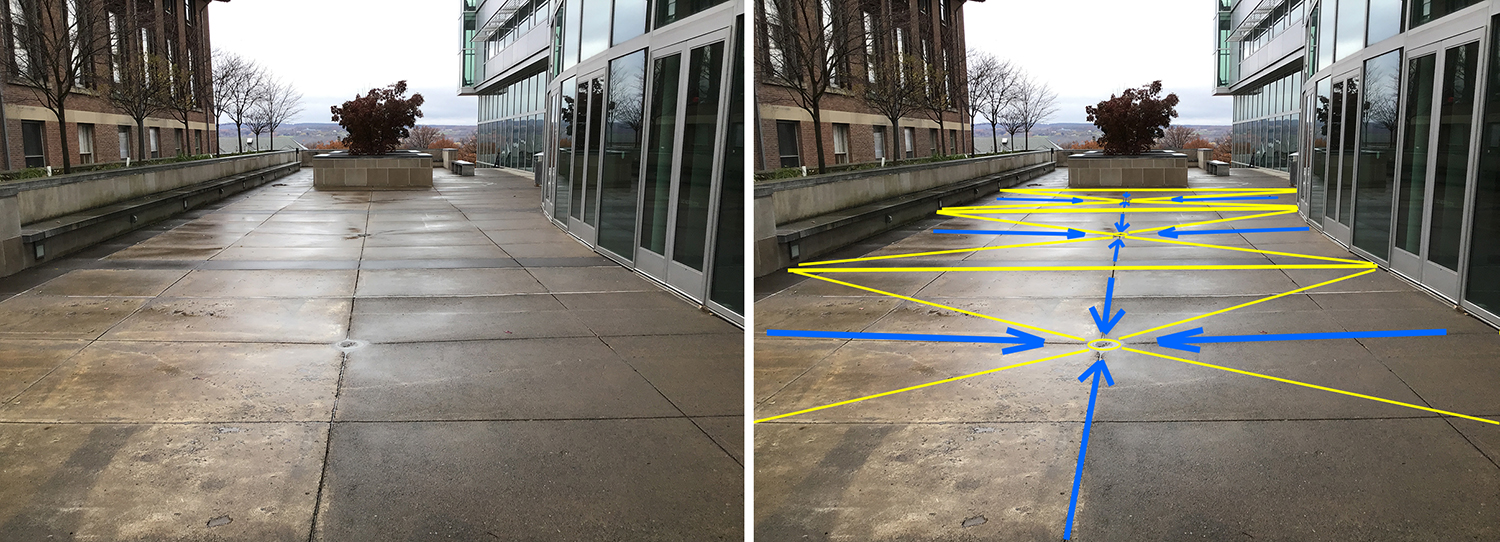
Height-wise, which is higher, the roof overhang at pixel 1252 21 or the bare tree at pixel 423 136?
the roof overhang at pixel 1252 21

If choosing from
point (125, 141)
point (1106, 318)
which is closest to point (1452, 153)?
point (1106, 318)

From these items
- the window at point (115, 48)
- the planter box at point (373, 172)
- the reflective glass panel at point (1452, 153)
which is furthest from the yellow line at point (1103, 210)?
the window at point (115, 48)

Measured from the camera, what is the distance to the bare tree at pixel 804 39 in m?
20.1

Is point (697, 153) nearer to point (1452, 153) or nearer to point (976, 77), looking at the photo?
point (1452, 153)

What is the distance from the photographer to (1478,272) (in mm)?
9094

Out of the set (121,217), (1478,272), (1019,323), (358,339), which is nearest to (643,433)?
(358,339)

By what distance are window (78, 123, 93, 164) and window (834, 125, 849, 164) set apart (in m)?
24.7

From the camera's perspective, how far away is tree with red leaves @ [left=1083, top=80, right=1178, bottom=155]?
29.3 metres

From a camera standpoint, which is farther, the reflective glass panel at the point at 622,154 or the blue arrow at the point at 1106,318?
the reflective glass panel at the point at 622,154

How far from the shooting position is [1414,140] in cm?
1118

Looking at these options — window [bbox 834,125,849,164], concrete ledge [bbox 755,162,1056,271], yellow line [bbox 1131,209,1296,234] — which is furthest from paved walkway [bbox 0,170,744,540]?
window [bbox 834,125,849,164]

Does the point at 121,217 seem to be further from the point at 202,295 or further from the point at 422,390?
the point at 422,390

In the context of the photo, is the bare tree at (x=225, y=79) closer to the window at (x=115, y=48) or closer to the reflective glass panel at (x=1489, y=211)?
the window at (x=115, y=48)

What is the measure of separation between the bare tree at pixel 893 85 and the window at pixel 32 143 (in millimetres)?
24245
